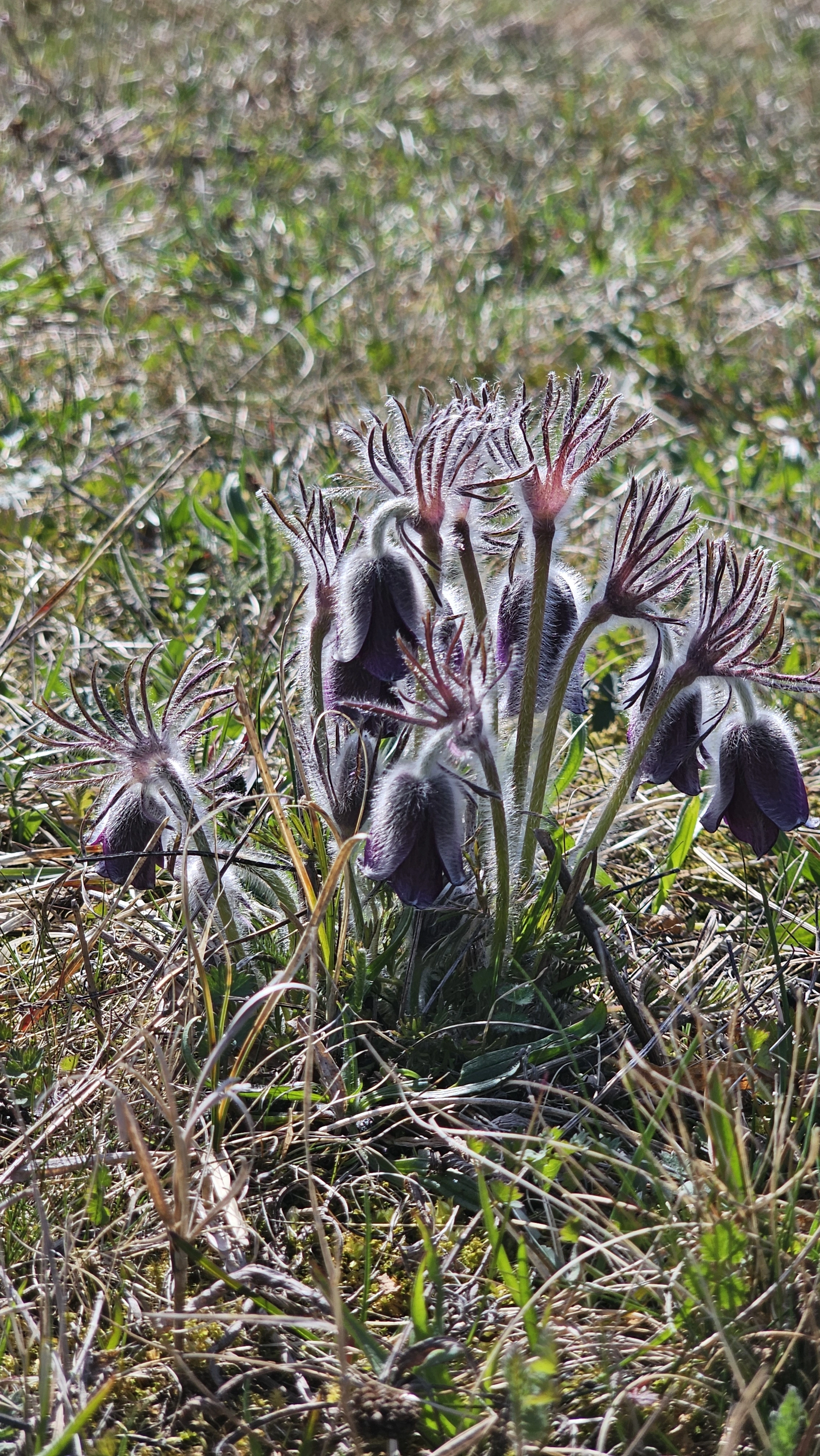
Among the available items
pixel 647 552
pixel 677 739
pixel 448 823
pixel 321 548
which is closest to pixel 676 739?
pixel 677 739

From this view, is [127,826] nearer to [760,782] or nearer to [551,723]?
[551,723]

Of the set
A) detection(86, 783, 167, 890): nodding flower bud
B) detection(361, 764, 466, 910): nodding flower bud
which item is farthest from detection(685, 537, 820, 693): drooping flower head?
detection(86, 783, 167, 890): nodding flower bud

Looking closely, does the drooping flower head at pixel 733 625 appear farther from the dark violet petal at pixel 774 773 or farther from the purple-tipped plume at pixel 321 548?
the purple-tipped plume at pixel 321 548

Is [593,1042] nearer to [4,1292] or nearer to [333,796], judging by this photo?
[333,796]

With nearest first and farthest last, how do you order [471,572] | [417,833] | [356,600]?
1. [417,833]
2. [356,600]
3. [471,572]

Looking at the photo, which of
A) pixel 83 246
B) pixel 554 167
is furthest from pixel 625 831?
pixel 554 167

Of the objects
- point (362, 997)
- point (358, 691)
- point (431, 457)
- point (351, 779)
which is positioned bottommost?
point (362, 997)
